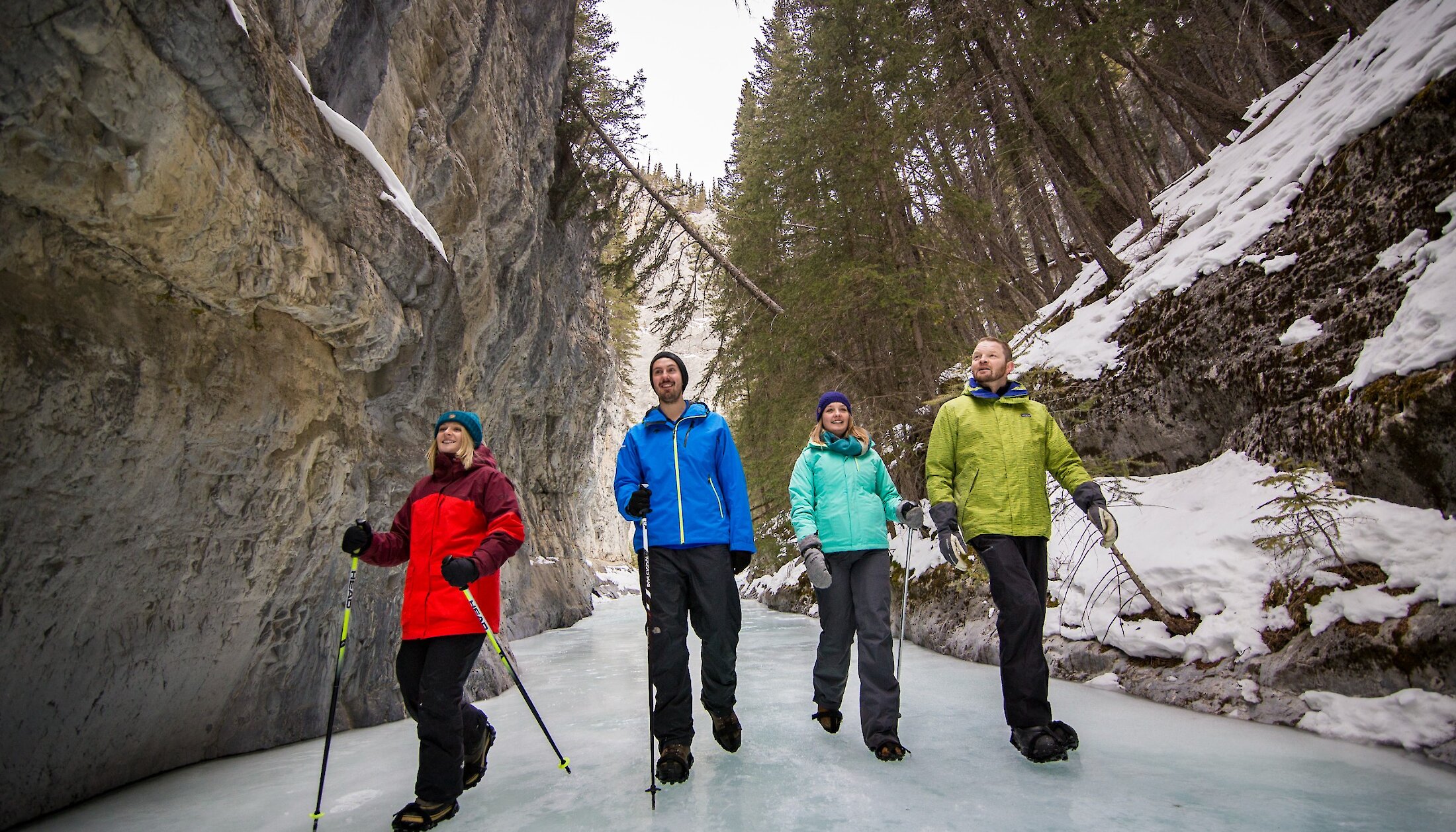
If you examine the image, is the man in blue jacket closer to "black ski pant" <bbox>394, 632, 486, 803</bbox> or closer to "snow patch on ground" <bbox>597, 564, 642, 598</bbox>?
"black ski pant" <bbox>394, 632, 486, 803</bbox>

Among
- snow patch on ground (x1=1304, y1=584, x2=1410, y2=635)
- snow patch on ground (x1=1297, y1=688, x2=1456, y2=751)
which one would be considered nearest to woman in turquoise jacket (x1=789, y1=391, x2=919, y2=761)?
snow patch on ground (x1=1297, y1=688, x2=1456, y2=751)

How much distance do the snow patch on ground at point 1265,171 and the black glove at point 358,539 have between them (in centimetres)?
602

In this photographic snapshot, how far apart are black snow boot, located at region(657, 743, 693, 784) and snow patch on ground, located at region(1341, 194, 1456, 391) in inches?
182

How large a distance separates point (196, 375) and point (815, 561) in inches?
141

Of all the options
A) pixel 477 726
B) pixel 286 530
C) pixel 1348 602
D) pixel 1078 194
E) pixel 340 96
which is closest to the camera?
pixel 477 726

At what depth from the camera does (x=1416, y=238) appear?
4145 mm

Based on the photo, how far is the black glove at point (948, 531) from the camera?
11.1 ft

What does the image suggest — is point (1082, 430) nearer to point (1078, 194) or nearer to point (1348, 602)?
point (1348, 602)

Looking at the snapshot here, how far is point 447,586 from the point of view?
10.0 ft

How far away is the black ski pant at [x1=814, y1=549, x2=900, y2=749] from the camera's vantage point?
11.7 ft

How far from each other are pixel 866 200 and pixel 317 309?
26.2 ft

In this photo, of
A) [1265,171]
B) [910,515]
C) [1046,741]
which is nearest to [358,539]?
[910,515]

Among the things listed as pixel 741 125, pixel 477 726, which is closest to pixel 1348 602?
pixel 477 726

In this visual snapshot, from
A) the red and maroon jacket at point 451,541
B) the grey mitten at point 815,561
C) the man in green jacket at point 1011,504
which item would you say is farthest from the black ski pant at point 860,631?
the red and maroon jacket at point 451,541
